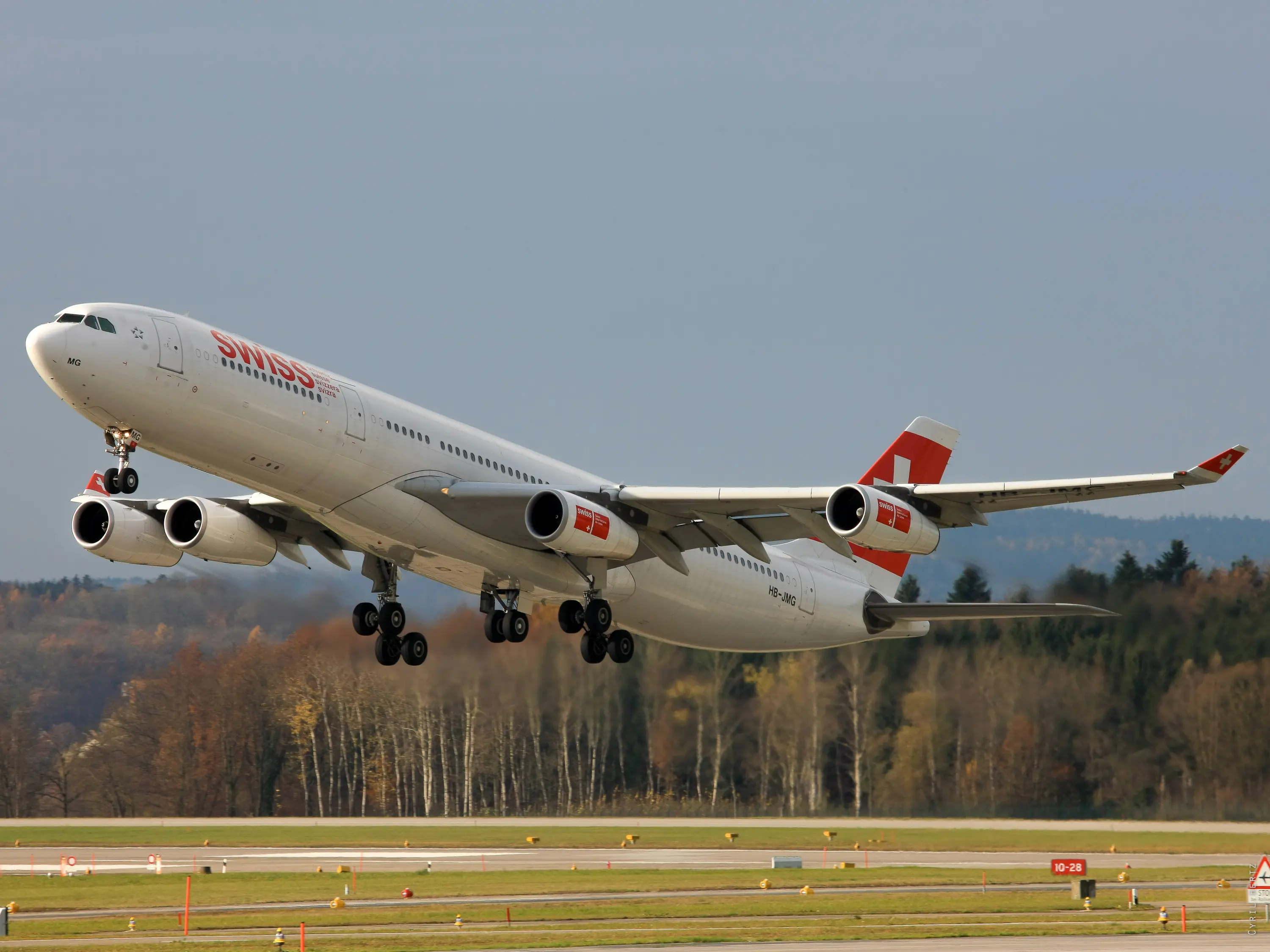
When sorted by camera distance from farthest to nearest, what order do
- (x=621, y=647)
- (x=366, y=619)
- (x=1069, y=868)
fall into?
(x=1069, y=868) → (x=366, y=619) → (x=621, y=647)

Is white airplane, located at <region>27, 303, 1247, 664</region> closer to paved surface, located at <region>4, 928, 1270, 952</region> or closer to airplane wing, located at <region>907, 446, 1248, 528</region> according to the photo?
airplane wing, located at <region>907, 446, 1248, 528</region>

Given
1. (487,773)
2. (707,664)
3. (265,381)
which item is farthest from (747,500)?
(487,773)

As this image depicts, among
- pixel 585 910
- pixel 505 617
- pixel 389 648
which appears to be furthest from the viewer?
pixel 389 648

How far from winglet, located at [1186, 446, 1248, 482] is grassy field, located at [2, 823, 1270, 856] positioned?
23769 mm

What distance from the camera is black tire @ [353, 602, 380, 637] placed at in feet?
121

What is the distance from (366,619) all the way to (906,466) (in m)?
15.0

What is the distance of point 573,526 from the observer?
3173 cm

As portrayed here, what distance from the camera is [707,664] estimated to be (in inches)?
2350

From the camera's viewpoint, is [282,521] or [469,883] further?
[469,883]

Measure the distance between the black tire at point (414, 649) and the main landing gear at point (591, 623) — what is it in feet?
11.0

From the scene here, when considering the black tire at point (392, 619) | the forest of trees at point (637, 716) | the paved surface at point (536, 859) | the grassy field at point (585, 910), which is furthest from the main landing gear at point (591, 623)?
the forest of trees at point (637, 716)

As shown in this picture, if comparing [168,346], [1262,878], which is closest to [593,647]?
[168,346]

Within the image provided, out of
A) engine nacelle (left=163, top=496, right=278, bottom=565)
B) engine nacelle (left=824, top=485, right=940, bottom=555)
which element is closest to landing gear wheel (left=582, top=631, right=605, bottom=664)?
engine nacelle (left=824, top=485, right=940, bottom=555)

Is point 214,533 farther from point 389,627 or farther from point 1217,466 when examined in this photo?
point 1217,466
